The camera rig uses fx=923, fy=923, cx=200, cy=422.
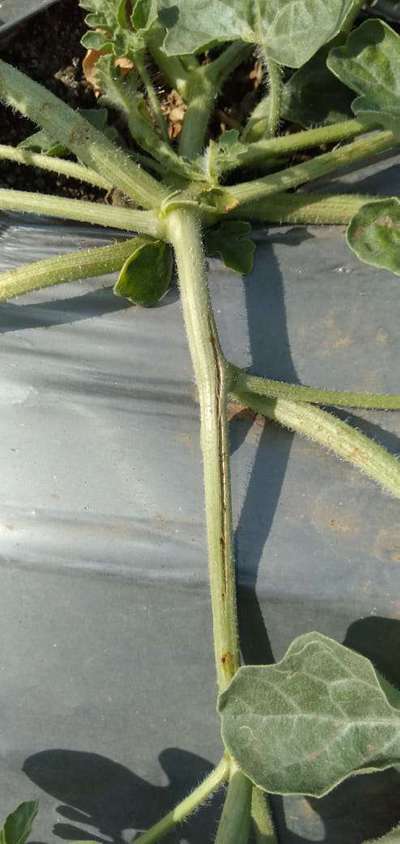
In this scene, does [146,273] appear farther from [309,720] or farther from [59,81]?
A: [309,720]

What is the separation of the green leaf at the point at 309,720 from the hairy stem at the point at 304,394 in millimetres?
435

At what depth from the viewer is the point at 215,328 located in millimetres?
1714

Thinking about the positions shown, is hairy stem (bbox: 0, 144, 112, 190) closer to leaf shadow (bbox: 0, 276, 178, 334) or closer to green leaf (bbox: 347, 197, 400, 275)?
leaf shadow (bbox: 0, 276, 178, 334)

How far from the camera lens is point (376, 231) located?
5.48ft

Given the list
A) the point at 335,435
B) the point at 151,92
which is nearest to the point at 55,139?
the point at 151,92

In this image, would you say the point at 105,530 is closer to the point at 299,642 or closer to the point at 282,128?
the point at 299,642

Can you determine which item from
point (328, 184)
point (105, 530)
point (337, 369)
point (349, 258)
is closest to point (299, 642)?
point (105, 530)

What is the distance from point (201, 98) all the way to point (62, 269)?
0.53 meters

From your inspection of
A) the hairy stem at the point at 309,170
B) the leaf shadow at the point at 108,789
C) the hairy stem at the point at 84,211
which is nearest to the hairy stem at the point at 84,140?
the hairy stem at the point at 84,211

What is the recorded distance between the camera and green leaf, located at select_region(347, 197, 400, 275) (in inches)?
64.5

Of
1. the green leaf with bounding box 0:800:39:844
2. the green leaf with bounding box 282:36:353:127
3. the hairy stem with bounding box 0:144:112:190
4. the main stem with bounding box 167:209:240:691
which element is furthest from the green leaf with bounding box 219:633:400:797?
the green leaf with bounding box 282:36:353:127

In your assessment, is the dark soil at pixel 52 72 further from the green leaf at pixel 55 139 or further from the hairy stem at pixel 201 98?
the hairy stem at pixel 201 98

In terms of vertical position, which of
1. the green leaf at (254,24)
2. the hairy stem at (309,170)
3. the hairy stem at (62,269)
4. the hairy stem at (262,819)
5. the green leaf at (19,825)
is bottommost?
the hairy stem at (262,819)

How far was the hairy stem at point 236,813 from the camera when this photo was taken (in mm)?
1549
